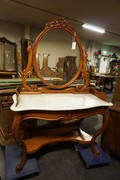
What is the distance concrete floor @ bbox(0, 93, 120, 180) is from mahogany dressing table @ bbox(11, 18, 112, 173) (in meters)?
0.23

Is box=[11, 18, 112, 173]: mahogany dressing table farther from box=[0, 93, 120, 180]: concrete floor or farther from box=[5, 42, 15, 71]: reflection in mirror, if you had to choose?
box=[5, 42, 15, 71]: reflection in mirror

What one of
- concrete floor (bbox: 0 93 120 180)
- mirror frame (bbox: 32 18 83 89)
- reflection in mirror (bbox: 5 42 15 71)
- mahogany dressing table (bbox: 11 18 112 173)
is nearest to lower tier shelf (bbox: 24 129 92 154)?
mahogany dressing table (bbox: 11 18 112 173)

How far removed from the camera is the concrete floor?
4.08 ft

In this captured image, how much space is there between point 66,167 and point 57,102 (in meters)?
0.87

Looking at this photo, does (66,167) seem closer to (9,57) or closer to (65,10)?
(65,10)

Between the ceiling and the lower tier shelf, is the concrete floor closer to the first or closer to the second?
the lower tier shelf

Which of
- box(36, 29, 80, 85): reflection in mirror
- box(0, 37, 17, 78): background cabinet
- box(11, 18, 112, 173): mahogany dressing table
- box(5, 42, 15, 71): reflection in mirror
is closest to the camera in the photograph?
box(11, 18, 112, 173): mahogany dressing table

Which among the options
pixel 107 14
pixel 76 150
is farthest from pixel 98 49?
pixel 76 150

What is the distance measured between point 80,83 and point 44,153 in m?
1.13

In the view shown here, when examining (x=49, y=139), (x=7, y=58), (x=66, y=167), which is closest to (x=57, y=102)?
(x=49, y=139)

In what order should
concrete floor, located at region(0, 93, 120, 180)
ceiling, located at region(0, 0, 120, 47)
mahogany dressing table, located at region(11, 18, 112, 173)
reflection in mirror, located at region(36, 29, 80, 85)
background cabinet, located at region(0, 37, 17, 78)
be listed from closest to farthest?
1. mahogany dressing table, located at region(11, 18, 112, 173)
2. concrete floor, located at region(0, 93, 120, 180)
3. reflection in mirror, located at region(36, 29, 80, 85)
4. ceiling, located at region(0, 0, 120, 47)
5. background cabinet, located at region(0, 37, 17, 78)

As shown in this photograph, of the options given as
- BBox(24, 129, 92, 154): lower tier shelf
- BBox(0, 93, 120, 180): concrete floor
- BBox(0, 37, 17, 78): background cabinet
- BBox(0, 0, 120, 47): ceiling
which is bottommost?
BBox(0, 93, 120, 180): concrete floor

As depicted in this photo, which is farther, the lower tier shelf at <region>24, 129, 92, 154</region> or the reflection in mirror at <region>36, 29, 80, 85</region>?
the reflection in mirror at <region>36, 29, 80, 85</region>

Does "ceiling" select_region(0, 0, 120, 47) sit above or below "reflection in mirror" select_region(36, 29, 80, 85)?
above
